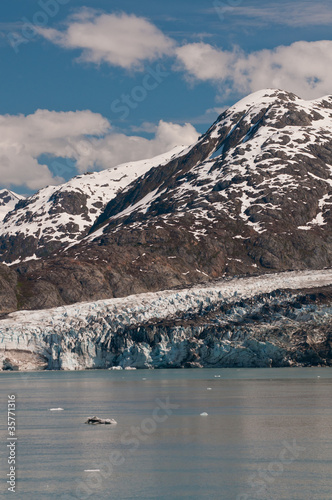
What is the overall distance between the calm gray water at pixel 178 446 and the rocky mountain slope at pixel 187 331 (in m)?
42.7

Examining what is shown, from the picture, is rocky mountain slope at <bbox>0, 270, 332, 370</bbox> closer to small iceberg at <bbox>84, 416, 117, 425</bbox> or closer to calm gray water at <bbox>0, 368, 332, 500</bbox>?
calm gray water at <bbox>0, 368, 332, 500</bbox>

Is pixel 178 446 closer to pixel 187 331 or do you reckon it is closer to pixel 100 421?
pixel 100 421

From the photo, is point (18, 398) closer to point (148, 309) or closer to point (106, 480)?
point (106, 480)

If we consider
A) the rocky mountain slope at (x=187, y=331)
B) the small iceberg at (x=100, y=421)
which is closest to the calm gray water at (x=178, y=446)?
the small iceberg at (x=100, y=421)

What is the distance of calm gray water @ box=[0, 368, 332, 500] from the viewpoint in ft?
94.4

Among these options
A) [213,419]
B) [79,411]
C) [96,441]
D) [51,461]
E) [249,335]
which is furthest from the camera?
[249,335]

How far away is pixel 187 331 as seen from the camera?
120 meters

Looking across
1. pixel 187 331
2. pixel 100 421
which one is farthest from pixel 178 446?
pixel 187 331

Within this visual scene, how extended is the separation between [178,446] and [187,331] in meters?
80.7

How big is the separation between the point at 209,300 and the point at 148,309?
1128cm

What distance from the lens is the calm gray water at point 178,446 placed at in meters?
28.8

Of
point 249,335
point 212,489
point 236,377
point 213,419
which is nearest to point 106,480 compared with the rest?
point 212,489

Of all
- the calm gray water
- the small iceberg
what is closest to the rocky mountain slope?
the calm gray water

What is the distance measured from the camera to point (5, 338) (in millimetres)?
125875
